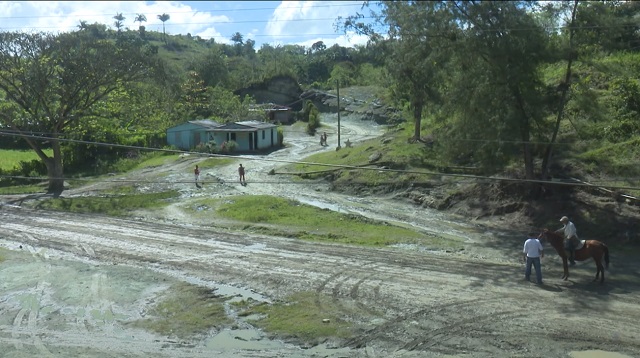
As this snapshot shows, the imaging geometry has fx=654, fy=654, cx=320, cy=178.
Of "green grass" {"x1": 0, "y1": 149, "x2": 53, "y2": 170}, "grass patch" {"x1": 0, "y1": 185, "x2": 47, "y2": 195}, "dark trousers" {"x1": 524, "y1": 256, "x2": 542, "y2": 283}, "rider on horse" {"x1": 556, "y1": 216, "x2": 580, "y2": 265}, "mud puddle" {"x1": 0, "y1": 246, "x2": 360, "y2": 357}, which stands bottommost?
"mud puddle" {"x1": 0, "y1": 246, "x2": 360, "y2": 357}

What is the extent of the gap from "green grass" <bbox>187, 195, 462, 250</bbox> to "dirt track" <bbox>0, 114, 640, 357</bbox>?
4.89 feet

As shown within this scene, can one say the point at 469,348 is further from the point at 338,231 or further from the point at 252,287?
the point at 338,231

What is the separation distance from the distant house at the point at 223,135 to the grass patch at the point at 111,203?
22042mm

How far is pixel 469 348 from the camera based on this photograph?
16.7 meters

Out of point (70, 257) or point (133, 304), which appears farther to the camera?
point (70, 257)

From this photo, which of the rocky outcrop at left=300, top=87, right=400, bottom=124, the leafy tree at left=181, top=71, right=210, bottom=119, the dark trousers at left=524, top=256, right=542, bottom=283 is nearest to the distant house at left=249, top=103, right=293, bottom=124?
the leafy tree at left=181, top=71, right=210, bottom=119

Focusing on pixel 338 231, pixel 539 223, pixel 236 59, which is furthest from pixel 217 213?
pixel 236 59

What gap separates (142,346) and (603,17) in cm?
2382

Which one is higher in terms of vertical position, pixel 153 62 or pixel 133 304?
pixel 153 62

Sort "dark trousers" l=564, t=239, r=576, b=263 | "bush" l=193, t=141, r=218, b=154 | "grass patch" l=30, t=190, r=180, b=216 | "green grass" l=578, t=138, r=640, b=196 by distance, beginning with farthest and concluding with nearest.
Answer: "bush" l=193, t=141, r=218, b=154
"grass patch" l=30, t=190, r=180, b=216
"green grass" l=578, t=138, r=640, b=196
"dark trousers" l=564, t=239, r=576, b=263

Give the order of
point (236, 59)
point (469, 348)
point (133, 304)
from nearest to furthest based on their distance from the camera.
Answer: point (469, 348), point (133, 304), point (236, 59)

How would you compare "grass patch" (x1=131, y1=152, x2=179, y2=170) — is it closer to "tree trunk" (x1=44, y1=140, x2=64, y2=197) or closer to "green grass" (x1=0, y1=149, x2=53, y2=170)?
"tree trunk" (x1=44, y1=140, x2=64, y2=197)

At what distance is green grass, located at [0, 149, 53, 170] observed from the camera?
55072mm

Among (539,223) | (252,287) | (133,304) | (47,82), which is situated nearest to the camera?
(133,304)
